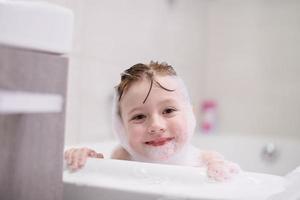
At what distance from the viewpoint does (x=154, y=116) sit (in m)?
0.84

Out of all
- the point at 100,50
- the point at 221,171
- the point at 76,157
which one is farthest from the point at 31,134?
the point at 100,50

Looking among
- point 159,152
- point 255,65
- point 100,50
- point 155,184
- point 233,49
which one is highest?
point 233,49

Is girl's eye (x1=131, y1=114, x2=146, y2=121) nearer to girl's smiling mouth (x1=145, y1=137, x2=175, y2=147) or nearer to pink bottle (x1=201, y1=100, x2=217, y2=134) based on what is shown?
girl's smiling mouth (x1=145, y1=137, x2=175, y2=147)

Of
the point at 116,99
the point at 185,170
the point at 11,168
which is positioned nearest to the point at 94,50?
the point at 116,99

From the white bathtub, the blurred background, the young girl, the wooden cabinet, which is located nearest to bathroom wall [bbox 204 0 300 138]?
the blurred background

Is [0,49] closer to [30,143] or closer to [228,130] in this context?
[30,143]

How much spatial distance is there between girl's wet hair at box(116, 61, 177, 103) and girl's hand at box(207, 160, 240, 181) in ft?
0.69

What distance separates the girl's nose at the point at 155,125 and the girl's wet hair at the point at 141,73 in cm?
4

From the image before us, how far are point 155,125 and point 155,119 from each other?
0.05 ft

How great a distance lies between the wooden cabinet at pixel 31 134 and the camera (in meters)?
0.52

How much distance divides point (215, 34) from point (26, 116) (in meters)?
1.99

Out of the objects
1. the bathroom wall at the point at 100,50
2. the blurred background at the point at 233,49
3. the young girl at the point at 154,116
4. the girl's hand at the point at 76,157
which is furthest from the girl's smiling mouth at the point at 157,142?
the blurred background at the point at 233,49

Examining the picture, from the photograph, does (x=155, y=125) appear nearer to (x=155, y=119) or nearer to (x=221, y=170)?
(x=155, y=119)

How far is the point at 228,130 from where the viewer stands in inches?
93.7
